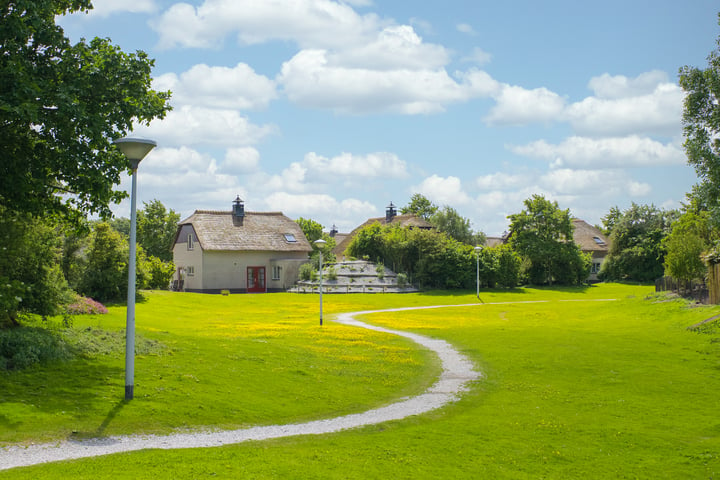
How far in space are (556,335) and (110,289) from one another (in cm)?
2622

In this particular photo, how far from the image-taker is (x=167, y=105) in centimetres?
1820

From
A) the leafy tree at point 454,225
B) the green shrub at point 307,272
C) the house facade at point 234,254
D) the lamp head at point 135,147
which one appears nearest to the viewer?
the lamp head at point 135,147


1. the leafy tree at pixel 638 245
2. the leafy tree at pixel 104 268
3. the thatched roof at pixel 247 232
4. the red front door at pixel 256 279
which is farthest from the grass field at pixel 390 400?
the leafy tree at pixel 638 245

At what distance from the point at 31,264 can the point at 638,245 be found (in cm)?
7473

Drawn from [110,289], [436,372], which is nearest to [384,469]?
[436,372]

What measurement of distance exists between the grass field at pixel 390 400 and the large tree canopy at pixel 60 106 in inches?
186

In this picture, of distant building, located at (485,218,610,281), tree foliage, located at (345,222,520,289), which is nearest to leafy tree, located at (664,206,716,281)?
tree foliage, located at (345,222,520,289)

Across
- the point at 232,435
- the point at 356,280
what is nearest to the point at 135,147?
the point at 232,435

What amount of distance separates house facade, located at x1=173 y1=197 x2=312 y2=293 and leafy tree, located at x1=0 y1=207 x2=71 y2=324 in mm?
46175

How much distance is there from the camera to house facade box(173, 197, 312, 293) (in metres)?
66.4

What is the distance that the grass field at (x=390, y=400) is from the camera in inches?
418

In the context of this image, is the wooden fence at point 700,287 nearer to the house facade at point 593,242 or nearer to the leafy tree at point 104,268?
the leafy tree at point 104,268

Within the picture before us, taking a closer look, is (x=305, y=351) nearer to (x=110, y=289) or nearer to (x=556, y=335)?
(x=556, y=335)

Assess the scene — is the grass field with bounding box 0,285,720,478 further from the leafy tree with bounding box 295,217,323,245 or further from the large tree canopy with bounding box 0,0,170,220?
the leafy tree with bounding box 295,217,323,245
